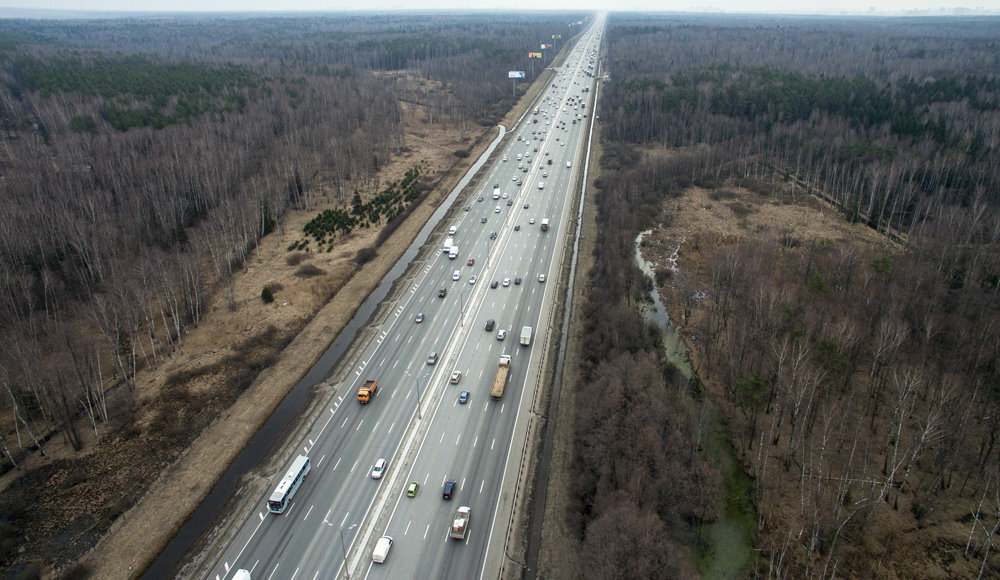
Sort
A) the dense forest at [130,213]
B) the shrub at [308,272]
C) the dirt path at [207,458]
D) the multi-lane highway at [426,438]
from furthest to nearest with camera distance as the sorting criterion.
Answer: the shrub at [308,272]
the dense forest at [130,213]
the dirt path at [207,458]
the multi-lane highway at [426,438]

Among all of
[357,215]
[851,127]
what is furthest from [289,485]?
[851,127]

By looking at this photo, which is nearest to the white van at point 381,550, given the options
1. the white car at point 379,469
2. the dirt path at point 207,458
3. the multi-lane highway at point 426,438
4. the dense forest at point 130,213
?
the multi-lane highway at point 426,438

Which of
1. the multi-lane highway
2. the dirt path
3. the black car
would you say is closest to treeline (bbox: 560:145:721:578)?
the multi-lane highway

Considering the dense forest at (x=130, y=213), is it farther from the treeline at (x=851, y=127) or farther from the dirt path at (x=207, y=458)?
the treeline at (x=851, y=127)

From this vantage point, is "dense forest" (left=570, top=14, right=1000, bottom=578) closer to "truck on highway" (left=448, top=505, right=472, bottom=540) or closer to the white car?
"truck on highway" (left=448, top=505, right=472, bottom=540)

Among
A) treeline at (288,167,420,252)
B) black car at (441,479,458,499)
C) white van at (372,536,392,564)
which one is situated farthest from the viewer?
treeline at (288,167,420,252)

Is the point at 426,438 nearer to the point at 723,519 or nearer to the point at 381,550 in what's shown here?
the point at 381,550

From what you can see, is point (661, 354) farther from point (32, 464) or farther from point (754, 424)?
point (32, 464)

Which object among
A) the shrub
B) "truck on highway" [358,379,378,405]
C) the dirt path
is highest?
the shrub
